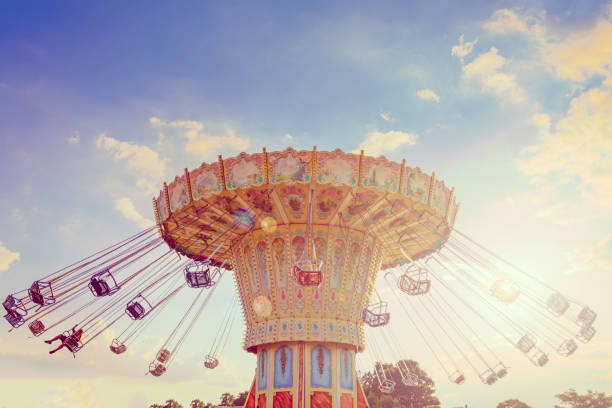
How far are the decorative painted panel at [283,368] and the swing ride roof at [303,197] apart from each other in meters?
3.11

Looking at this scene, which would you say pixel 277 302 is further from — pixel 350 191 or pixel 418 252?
pixel 418 252

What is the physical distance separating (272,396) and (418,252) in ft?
22.4

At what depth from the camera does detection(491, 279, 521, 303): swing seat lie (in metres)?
11.2

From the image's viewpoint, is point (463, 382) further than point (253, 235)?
Yes

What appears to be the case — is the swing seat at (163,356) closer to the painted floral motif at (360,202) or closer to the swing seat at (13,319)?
the swing seat at (13,319)

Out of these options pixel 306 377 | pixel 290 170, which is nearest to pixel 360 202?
pixel 290 170

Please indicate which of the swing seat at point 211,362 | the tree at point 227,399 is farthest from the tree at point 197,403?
the swing seat at point 211,362

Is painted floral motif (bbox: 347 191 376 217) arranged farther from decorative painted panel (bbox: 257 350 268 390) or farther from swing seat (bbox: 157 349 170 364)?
swing seat (bbox: 157 349 170 364)

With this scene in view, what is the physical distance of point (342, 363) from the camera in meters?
11.3

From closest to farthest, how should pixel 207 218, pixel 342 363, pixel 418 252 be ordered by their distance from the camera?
pixel 342 363
pixel 207 218
pixel 418 252

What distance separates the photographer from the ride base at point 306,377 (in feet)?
35.1

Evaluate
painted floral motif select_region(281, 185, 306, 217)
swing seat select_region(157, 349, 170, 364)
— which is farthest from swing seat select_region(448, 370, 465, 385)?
swing seat select_region(157, 349, 170, 364)

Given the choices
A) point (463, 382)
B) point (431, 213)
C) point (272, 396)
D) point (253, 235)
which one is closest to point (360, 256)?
point (431, 213)

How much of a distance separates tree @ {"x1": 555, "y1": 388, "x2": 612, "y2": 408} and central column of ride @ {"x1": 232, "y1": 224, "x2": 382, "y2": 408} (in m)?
32.6
